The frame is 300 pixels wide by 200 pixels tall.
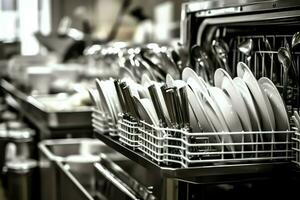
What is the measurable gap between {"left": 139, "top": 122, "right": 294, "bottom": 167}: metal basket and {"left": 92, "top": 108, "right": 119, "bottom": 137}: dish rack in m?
0.30

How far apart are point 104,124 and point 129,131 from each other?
233 mm

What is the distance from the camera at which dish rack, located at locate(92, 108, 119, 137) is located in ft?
4.22

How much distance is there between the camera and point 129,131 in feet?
3.71

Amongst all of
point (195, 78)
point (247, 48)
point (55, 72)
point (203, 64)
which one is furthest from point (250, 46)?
point (55, 72)

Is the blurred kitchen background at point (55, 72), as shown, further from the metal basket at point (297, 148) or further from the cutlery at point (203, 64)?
the metal basket at point (297, 148)

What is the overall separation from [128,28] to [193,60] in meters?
2.64

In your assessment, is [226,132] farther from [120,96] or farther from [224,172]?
[120,96]

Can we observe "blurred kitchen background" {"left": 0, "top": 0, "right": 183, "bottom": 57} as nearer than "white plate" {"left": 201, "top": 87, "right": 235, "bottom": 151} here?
No

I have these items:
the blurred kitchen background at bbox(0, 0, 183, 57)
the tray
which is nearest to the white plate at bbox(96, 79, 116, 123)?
the tray

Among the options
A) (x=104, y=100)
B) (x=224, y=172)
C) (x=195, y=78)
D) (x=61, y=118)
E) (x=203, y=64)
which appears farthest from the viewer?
(x=61, y=118)

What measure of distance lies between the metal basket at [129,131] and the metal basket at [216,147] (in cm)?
11

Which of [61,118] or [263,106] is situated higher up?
[263,106]

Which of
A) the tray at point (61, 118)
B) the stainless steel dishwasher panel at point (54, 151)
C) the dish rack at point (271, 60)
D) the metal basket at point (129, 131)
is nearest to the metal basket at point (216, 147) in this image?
the metal basket at point (129, 131)

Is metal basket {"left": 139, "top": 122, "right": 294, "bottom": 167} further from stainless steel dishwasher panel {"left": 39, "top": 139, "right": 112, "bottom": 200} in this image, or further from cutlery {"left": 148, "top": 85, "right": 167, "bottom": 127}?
stainless steel dishwasher panel {"left": 39, "top": 139, "right": 112, "bottom": 200}
